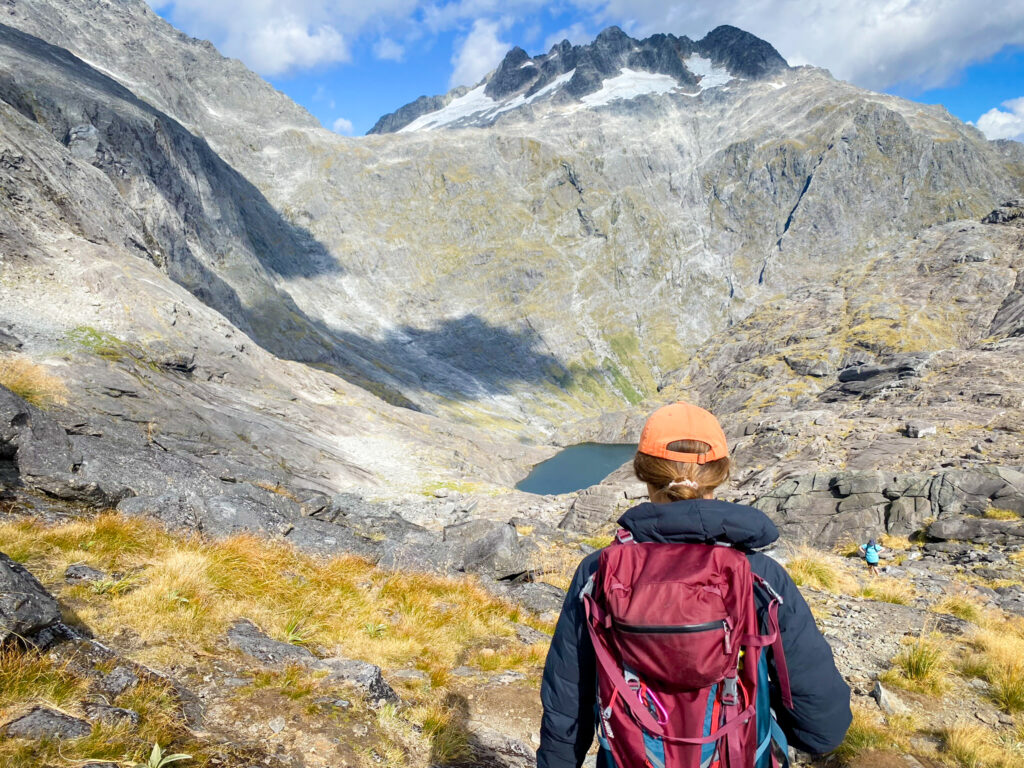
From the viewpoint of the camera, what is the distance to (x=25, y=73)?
301 ft

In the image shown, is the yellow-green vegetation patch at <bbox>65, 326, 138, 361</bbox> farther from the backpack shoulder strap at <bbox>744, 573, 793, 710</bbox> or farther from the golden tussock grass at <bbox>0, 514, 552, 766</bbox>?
the backpack shoulder strap at <bbox>744, 573, 793, 710</bbox>

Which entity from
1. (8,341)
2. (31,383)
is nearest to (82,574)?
(31,383)

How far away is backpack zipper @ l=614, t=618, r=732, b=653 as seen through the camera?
2.77 meters

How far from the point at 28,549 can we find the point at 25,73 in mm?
127194

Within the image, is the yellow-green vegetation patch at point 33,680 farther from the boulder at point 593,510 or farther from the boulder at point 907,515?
the boulder at point 593,510

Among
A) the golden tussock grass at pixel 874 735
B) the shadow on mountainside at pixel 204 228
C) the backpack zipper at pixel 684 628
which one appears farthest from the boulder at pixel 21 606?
the shadow on mountainside at pixel 204 228

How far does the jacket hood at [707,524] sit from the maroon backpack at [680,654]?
0.07 meters

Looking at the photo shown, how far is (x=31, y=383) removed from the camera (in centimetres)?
2136

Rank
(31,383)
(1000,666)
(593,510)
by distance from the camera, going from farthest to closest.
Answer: (593,510) < (31,383) < (1000,666)

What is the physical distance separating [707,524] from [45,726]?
484 centimetres

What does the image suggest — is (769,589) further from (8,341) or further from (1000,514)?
(8,341)

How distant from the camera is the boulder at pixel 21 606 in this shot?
4.50 m

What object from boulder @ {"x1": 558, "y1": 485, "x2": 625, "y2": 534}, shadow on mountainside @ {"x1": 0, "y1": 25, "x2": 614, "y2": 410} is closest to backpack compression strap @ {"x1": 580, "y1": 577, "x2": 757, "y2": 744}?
boulder @ {"x1": 558, "y1": 485, "x2": 625, "y2": 534}

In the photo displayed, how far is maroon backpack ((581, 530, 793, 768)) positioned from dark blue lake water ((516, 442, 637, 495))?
8422cm
